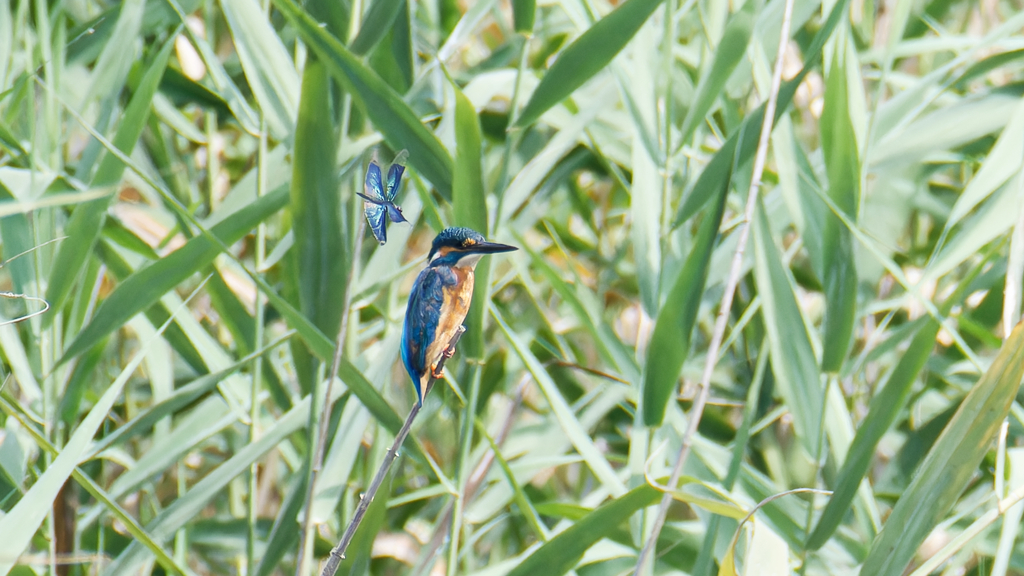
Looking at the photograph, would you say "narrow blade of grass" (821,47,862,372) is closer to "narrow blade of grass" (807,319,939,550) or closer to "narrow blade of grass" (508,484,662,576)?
"narrow blade of grass" (807,319,939,550)

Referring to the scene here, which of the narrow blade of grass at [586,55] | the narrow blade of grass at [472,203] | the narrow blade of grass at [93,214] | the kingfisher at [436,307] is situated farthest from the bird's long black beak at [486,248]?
the narrow blade of grass at [93,214]

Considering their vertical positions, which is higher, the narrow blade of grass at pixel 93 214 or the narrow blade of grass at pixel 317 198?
the narrow blade of grass at pixel 93 214

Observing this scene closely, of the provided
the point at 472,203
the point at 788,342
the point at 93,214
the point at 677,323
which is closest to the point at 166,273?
the point at 93,214

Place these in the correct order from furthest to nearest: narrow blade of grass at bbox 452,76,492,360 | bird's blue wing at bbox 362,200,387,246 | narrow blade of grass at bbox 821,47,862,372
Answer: narrow blade of grass at bbox 821,47,862,372 → narrow blade of grass at bbox 452,76,492,360 → bird's blue wing at bbox 362,200,387,246

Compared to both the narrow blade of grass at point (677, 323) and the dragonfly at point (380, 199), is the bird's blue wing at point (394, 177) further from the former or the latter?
the narrow blade of grass at point (677, 323)

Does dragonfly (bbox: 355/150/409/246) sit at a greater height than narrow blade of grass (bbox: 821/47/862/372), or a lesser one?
greater

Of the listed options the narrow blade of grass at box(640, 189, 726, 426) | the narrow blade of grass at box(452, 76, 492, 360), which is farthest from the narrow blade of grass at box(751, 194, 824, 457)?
the narrow blade of grass at box(452, 76, 492, 360)

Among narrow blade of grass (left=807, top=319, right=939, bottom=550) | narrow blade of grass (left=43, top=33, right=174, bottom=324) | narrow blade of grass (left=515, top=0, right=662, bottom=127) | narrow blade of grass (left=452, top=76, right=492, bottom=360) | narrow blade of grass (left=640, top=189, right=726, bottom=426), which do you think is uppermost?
narrow blade of grass (left=43, top=33, right=174, bottom=324)
